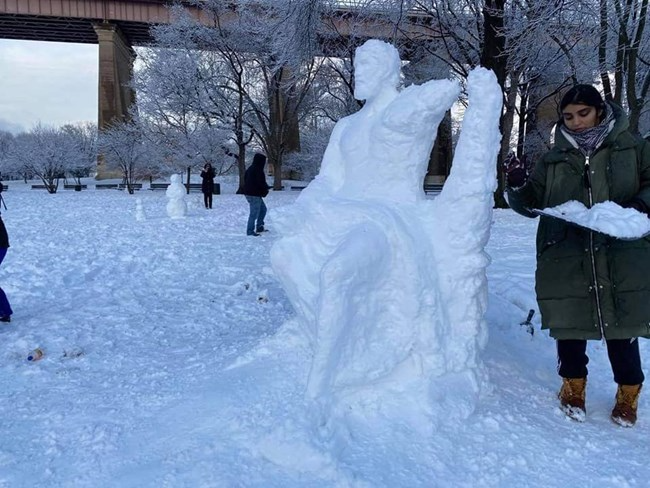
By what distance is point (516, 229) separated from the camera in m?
11.6

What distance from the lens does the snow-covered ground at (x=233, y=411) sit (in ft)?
8.16

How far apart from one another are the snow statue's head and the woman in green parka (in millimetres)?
1079

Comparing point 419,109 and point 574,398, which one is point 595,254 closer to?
point 574,398

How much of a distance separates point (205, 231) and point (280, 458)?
31.0 feet

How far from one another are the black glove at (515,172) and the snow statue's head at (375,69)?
1.04m

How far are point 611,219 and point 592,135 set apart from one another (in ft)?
1.60

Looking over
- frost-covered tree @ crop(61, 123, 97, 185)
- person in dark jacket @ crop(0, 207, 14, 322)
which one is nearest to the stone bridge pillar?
frost-covered tree @ crop(61, 123, 97, 185)

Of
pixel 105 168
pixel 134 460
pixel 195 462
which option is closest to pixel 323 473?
pixel 195 462

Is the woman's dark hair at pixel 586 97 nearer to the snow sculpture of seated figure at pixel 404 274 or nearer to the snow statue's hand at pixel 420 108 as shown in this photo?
the snow sculpture of seated figure at pixel 404 274

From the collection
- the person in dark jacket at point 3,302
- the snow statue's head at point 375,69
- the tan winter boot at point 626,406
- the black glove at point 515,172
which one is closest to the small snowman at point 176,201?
the person in dark jacket at point 3,302

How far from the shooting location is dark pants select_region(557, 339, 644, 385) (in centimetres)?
285

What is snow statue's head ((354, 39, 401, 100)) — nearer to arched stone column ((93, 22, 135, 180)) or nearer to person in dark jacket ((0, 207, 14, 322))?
person in dark jacket ((0, 207, 14, 322))

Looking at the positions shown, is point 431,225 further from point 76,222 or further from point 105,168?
point 105,168

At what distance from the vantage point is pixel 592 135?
2.73 m
